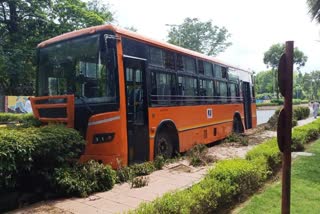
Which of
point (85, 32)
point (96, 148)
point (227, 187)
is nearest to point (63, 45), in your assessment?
point (85, 32)

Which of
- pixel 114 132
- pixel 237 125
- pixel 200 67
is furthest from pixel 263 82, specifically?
pixel 114 132

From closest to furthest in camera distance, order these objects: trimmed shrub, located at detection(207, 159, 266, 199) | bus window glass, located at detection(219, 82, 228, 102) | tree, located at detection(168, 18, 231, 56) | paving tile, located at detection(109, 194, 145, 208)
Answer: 1. paving tile, located at detection(109, 194, 145, 208)
2. trimmed shrub, located at detection(207, 159, 266, 199)
3. bus window glass, located at detection(219, 82, 228, 102)
4. tree, located at detection(168, 18, 231, 56)

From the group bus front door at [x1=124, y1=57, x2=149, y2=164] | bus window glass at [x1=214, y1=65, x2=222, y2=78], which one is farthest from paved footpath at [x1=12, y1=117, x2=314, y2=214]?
bus window glass at [x1=214, y1=65, x2=222, y2=78]

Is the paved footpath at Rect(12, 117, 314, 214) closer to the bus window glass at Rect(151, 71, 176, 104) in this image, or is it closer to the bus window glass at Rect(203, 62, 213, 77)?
the bus window glass at Rect(151, 71, 176, 104)

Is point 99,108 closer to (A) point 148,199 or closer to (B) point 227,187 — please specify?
(A) point 148,199

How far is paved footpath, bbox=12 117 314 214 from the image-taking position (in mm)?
4973

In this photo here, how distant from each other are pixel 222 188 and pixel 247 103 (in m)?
11.6

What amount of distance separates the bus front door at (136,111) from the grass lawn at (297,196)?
9.11 feet

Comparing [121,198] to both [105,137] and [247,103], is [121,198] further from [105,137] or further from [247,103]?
[247,103]

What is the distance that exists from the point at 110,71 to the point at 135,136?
5.10 ft

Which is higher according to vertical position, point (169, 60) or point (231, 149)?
point (169, 60)

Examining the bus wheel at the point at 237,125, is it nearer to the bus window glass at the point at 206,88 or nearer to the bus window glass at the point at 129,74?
the bus window glass at the point at 206,88

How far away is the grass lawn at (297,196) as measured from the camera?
502 cm

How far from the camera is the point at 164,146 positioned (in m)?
8.52
